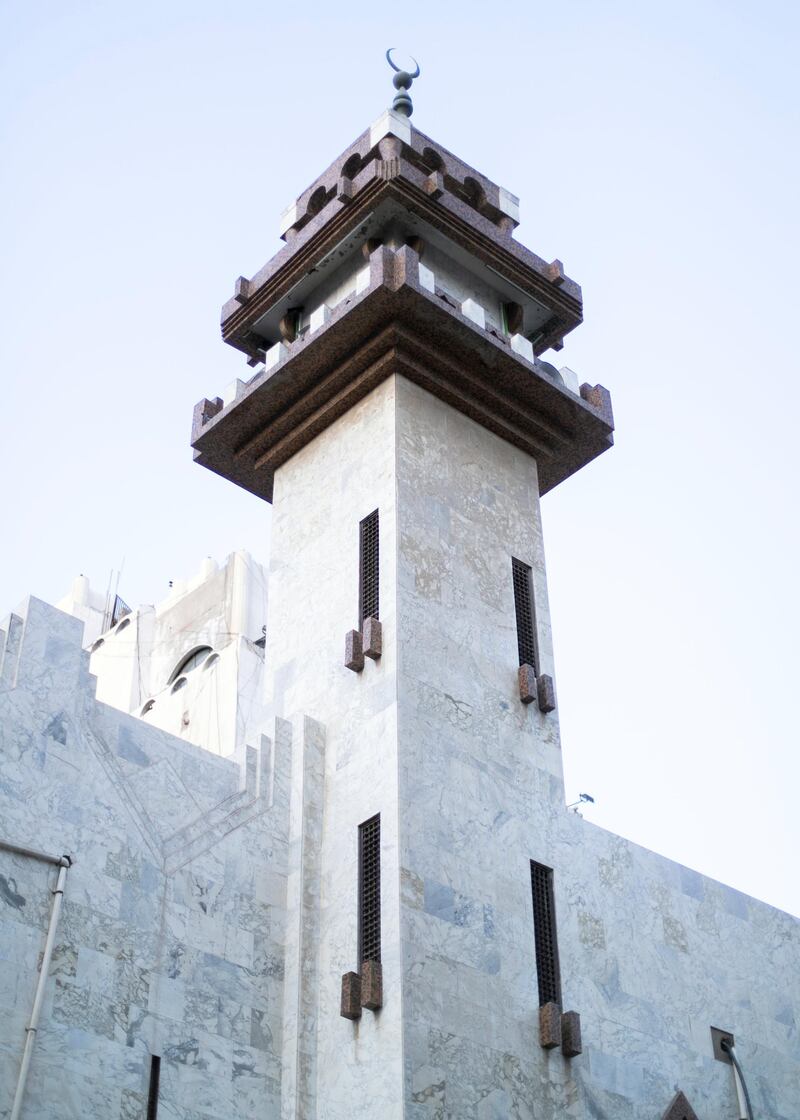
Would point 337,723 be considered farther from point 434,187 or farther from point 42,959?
point 434,187

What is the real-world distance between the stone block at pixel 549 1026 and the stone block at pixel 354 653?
16.2ft

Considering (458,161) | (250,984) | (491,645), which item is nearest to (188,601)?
(458,161)

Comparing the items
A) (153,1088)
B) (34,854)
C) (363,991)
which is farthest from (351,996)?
(34,854)

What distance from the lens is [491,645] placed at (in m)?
21.0

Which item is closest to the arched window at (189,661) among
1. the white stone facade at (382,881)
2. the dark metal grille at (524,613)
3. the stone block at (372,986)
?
the white stone facade at (382,881)

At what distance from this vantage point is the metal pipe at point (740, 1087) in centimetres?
2047

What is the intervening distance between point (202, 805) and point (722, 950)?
27.3 feet

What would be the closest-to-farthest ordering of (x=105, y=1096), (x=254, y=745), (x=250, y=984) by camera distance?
(x=105, y=1096) < (x=250, y=984) < (x=254, y=745)

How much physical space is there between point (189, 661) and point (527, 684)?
62.3 feet

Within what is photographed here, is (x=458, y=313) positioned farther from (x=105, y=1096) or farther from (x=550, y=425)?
(x=105, y=1096)

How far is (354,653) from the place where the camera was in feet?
65.4

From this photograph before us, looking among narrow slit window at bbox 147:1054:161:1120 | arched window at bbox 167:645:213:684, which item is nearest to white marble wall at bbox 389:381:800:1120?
narrow slit window at bbox 147:1054:161:1120

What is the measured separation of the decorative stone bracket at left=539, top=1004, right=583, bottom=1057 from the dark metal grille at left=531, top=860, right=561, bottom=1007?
0.22m

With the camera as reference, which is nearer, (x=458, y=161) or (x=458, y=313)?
(x=458, y=313)
